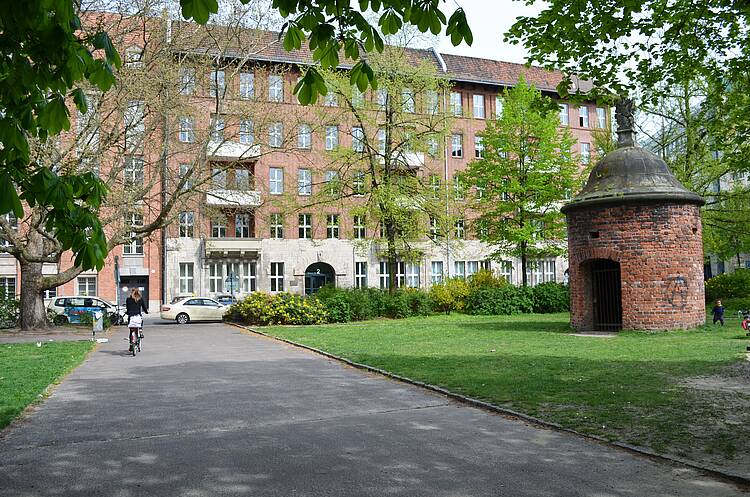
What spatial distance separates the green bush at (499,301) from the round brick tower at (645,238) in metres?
13.2

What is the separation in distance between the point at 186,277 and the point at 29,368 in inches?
1366

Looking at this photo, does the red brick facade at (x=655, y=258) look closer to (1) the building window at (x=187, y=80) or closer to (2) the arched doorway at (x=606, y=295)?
(2) the arched doorway at (x=606, y=295)

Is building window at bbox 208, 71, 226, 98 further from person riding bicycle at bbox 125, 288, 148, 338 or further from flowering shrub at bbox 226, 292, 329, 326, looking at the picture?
person riding bicycle at bbox 125, 288, 148, 338

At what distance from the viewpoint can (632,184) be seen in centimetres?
2036

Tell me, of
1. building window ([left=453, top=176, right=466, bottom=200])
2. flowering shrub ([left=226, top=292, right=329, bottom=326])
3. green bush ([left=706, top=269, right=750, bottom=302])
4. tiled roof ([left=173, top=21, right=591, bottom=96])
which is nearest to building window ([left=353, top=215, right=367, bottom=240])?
building window ([left=453, top=176, right=466, bottom=200])

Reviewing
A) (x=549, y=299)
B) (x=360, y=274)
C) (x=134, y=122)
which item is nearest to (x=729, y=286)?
(x=549, y=299)

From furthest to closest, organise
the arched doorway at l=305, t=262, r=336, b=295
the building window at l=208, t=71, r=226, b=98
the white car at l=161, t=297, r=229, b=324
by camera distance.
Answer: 1. the arched doorway at l=305, t=262, r=336, b=295
2. the white car at l=161, t=297, r=229, b=324
3. the building window at l=208, t=71, r=226, b=98

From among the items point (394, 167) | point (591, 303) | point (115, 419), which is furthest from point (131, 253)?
point (115, 419)

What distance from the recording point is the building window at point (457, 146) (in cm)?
5622

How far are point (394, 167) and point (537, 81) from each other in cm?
3109

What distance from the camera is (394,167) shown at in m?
34.4

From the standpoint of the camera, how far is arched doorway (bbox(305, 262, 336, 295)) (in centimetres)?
5131

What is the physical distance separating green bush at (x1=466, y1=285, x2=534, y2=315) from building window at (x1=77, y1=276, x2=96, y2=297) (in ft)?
89.6

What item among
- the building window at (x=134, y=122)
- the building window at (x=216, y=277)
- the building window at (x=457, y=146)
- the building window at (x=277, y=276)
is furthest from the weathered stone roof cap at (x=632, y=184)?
the building window at (x=457, y=146)
